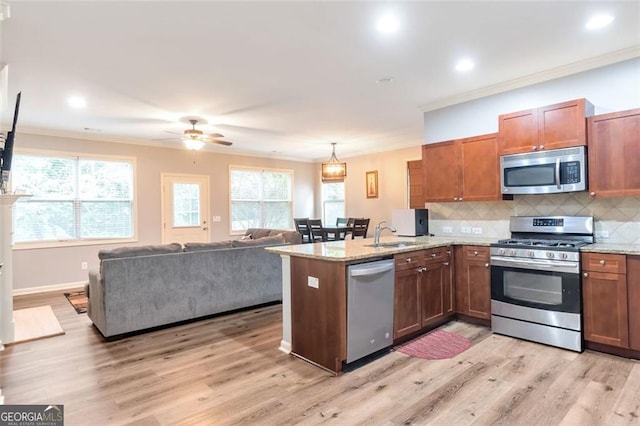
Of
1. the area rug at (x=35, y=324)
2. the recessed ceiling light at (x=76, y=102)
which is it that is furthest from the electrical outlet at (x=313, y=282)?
the recessed ceiling light at (x=76, y=102)

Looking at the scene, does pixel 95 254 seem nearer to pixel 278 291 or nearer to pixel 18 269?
pixel 18 269

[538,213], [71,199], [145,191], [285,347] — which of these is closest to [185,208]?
[145,191]

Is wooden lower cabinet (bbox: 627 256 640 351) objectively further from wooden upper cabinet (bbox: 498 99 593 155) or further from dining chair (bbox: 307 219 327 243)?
dining chair (bbox: 307 219 327 243)

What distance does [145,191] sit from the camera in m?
6.89

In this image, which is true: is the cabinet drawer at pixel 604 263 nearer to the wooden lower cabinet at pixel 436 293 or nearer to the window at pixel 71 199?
the wooden lower cabinet at pixel 436 293

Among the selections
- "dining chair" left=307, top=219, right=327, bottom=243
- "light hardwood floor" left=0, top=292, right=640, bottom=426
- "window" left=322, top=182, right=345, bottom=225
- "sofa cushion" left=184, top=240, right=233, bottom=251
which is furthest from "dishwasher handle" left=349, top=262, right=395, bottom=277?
"window" left=322, top=182, right=345, bottom=225

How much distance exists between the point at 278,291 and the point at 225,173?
4037mm

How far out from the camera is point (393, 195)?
25.6 ft

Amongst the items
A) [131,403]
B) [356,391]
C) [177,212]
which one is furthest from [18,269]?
[356,391]

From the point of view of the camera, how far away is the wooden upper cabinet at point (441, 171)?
14.0 ft

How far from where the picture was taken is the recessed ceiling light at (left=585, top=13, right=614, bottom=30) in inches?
105

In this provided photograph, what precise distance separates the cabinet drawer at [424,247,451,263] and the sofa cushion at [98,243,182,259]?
2.82 metres

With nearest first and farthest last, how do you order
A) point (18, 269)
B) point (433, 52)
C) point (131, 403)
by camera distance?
point (131, 403) < point (433, 52) < point (18, 269)

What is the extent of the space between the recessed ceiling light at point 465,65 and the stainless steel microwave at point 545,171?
1.02 meters
